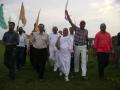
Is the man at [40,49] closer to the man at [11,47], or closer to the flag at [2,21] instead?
the man at [11,47]

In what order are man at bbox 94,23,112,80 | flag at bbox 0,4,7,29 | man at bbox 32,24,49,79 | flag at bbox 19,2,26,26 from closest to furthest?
1. man at bbox 94,23,112,80
2. man at bbox 32,24,49,79
3. flag at bbox 0,4,7,29
4. flag at bbox 19,2,26,26

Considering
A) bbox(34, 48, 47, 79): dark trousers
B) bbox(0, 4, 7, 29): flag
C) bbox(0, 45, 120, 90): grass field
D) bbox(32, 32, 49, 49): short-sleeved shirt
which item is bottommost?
bbox(0, 45, 120, 90): grass field

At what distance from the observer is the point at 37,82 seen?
17469mm

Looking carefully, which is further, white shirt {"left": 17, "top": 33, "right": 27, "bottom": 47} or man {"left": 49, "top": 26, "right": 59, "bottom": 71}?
white shirt {"left": 17, "top": 33, "right": 27, "bottom": 47}

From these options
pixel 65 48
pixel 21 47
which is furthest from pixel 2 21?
pixel 65 48

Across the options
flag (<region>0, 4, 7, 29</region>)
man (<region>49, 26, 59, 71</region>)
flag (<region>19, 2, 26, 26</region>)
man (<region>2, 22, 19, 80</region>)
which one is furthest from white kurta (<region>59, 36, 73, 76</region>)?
flag (<region>19, 2, 26, 26</region>)

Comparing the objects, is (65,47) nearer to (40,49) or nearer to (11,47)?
(40,49)

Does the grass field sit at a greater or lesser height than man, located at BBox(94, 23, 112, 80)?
lesser

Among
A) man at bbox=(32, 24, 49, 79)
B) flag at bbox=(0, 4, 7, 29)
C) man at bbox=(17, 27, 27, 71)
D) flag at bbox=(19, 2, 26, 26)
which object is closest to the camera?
man at bbox=(32, 24, 49, 79)

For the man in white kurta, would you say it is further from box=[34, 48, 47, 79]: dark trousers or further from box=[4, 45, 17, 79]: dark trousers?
box=[4, 45, 17, 79]: dark trousers

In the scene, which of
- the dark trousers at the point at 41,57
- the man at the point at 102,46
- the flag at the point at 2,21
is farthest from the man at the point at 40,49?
the flag at the point at 2,21

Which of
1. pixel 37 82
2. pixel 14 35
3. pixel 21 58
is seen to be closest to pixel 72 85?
pixel 37 82

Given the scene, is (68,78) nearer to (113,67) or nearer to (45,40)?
(45,40)

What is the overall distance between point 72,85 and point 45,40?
2521mm
